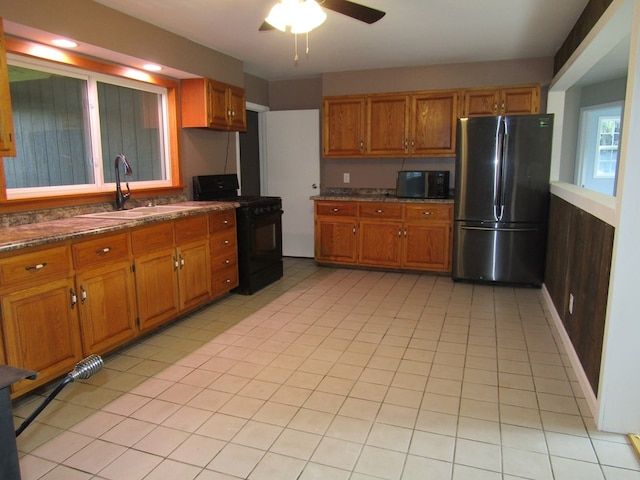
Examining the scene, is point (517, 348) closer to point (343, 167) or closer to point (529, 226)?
point (529, 226)

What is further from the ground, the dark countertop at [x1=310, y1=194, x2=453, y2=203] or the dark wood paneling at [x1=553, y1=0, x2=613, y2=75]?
the dark wood paneling at [x1=553, y1=0, x2=613, y2=75]

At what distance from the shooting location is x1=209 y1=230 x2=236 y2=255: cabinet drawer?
3.91 metres

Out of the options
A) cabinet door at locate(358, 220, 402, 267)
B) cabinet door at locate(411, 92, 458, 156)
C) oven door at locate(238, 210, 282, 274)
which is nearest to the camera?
oven door at locate(238, 210, 282, 274)

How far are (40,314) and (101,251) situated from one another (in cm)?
51

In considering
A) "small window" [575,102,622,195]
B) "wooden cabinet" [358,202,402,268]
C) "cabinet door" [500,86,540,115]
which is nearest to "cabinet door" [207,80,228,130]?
"wooden cabinet" [358,202,402,268]

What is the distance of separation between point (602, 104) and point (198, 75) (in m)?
5.11

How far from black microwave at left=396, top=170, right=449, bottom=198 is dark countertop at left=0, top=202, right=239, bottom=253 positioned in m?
2.70

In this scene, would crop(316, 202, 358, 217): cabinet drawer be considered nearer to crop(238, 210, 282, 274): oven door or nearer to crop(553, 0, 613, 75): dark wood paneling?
crop(238, 210, 282, 274): oven door

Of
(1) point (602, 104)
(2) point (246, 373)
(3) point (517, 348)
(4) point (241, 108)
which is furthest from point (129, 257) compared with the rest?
(1) point (602, 104)

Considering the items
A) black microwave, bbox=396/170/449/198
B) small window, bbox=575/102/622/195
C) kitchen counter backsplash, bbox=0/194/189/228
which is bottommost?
kitchen counter backsplash, bbox=0/194/189/228

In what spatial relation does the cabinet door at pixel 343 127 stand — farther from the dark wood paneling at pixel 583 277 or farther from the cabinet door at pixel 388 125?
the dark wood paneling at pixel 583 277

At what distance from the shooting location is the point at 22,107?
9.71 feet

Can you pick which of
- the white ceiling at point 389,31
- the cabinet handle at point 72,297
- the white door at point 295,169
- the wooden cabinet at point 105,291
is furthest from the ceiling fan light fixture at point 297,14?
the white door at point 295,169

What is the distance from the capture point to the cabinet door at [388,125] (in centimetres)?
518
